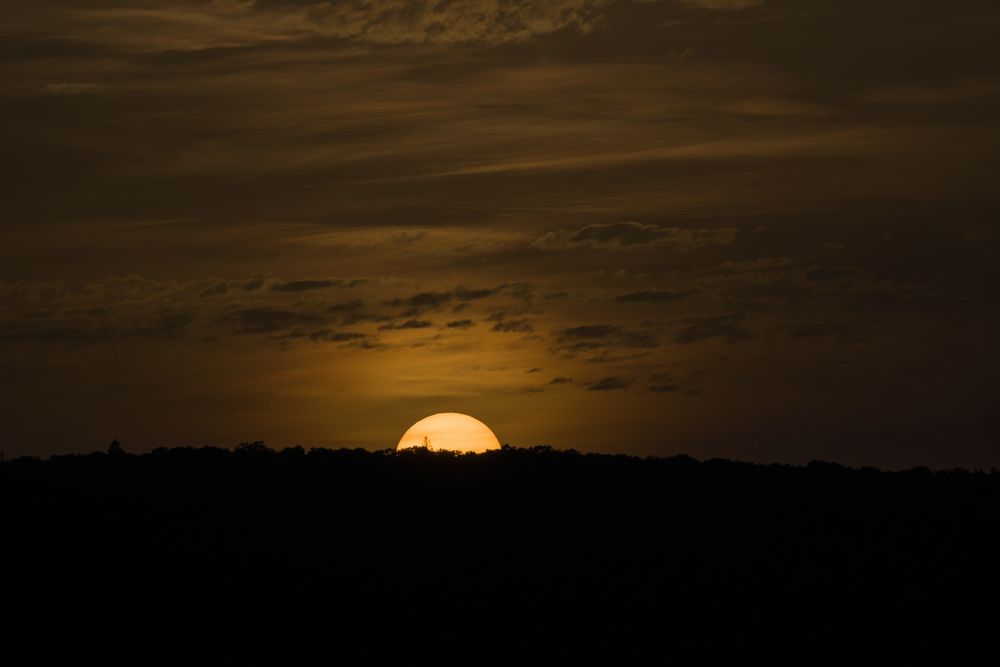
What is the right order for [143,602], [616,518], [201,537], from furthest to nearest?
[616,518]
[201,537]
[143,602]

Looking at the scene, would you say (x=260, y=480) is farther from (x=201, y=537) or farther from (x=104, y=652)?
(x=104, y=652)

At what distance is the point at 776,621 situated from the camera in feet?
92.3

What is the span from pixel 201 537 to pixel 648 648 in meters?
9.78

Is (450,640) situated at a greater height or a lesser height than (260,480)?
lesser

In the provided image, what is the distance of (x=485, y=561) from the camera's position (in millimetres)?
29438

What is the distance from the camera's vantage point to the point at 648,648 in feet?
87.5

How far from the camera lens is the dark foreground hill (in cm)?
2666

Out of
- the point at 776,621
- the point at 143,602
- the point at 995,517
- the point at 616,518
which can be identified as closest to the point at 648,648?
the point at 776,621

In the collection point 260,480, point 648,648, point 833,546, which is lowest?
point 648,648

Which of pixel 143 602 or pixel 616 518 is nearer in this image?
pixel 143 602

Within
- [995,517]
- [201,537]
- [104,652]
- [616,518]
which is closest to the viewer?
[104,652]

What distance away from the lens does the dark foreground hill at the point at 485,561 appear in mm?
26656

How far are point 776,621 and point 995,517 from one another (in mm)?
9061

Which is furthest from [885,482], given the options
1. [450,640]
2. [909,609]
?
[450,640]
